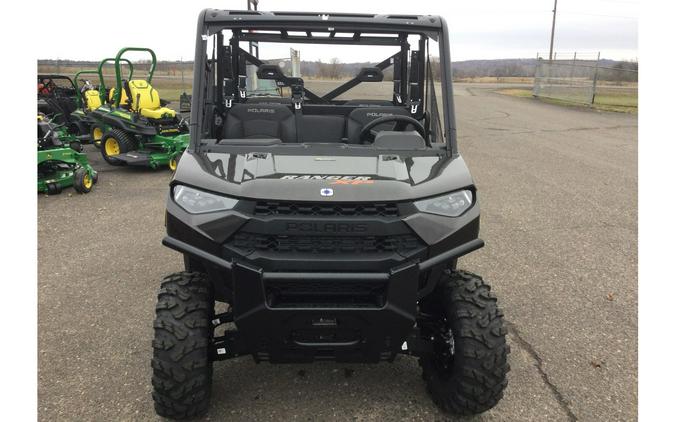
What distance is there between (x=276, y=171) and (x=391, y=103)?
193cm

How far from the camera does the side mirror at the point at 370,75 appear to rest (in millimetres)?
4102

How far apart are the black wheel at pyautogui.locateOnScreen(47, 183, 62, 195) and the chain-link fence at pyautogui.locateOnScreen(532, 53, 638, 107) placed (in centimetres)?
1986

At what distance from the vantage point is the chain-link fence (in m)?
21.0

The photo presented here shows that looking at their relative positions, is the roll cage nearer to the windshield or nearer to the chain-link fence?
the windshield

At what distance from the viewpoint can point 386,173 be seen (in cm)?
259

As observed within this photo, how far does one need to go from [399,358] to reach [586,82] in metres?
21.6

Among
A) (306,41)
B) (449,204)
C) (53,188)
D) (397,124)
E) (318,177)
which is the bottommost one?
(53,188)

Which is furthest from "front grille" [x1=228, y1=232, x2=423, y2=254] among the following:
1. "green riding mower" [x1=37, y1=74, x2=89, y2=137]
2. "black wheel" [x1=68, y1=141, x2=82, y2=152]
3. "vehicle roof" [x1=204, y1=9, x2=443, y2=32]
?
"green riding mower" [x1=37, y1=74, x2=89, y2=137]

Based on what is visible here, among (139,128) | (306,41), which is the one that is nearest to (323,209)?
(306,41)

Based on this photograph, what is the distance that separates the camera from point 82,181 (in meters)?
7.54

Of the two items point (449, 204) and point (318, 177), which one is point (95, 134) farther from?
point (449, 204)

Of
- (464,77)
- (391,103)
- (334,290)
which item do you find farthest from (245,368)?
(464,77)

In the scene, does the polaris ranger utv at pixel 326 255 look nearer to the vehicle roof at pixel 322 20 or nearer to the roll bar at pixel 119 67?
the vehicle roof at pixel 322 20

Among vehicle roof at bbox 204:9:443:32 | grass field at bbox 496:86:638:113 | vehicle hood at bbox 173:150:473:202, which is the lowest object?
vehicle hood at bbox 173:150:473:202
